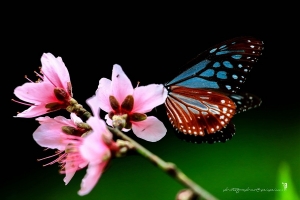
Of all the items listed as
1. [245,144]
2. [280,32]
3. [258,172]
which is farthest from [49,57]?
[280,32]

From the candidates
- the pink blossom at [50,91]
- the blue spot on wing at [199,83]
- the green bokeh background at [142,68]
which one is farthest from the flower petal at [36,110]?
the green bokeh background at [142,68]

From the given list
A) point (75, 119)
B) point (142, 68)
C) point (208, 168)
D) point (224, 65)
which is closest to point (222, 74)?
point (224, 65)

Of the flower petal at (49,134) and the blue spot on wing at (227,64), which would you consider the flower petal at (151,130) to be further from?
the blue spot on wing at (227,64)

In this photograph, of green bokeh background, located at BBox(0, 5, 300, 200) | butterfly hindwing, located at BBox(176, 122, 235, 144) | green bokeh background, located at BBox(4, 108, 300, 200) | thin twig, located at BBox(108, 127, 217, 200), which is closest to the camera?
thin twig, located at BBox(108, 127, 217, 200)

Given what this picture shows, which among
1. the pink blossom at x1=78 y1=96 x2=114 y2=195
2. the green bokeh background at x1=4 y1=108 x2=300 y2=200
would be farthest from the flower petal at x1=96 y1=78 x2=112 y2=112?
the green bokeh background at x1=4 y1=108 x2=300 y2=200

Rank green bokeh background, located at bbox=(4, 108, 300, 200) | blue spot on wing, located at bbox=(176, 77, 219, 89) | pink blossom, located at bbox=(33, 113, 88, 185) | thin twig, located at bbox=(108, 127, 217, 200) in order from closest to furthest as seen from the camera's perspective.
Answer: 1. thin twig, located at bbox=(108, 127, 217, 200)
2. pink blossom, located at bbox=(33, 113, 88, 185)
3. blue spot on wing, located at bbox=(176, 77, 219, 89)
4. green bokeh background, located at bbox=(4, 108, 300, 200)

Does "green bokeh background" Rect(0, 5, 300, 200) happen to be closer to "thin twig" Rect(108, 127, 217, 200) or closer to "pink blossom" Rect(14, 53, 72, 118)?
"pink blossom" Rect(14, 53, 72, 118)

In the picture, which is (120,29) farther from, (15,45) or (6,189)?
(6,189)
